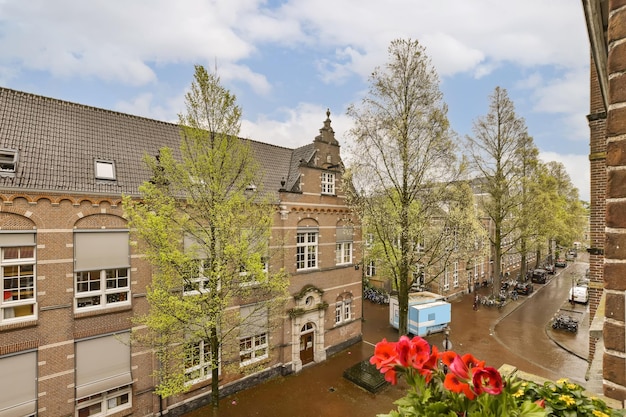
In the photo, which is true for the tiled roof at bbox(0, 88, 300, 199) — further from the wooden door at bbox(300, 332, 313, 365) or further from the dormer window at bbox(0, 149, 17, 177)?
the wooden door at bbox(300, 332, 313, 365)

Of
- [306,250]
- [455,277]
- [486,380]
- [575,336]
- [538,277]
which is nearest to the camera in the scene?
[486,380]

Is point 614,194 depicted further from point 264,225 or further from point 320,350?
point 320,350

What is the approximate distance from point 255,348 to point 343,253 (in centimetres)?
665

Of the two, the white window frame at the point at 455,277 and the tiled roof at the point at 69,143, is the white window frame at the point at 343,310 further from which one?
the white window frame at the point at 455,277

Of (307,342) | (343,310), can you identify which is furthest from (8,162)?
(343,310)

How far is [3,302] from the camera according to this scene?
28.4 ft

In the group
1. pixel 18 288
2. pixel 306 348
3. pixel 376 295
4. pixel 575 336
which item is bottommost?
pixel 575 336

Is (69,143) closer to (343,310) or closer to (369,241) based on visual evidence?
(343,310)

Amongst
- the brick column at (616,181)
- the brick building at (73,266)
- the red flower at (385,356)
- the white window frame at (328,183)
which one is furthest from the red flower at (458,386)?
the white window frame at (328,183)

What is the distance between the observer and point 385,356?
2318 mm

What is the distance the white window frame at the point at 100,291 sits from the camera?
32.0ft

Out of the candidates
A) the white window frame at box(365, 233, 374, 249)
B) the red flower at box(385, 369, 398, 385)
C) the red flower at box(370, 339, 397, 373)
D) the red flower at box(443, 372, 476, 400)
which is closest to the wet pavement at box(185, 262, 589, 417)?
the white window frame at box(365, 233, 374, 249)

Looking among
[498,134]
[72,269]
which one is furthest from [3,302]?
[498,134]

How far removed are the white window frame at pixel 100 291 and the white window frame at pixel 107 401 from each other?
113 inches
